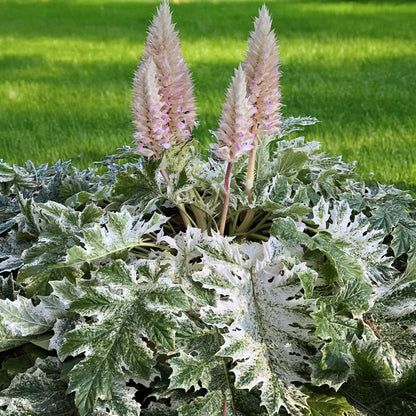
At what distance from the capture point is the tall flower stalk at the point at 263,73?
1.41 metres

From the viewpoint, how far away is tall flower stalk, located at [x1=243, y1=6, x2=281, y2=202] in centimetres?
141

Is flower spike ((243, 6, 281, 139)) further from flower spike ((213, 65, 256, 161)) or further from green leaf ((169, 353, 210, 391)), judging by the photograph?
green leaf ((169, 353, 210, 391))

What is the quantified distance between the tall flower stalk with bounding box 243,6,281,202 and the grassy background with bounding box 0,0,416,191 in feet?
6.71

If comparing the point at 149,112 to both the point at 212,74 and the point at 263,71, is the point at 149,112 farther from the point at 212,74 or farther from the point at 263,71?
the point at 212,74

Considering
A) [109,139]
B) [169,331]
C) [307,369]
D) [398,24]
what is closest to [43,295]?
[169,331]

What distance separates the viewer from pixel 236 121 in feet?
4.31

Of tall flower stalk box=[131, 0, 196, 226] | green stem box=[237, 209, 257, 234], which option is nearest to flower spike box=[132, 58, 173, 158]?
tall flower stalk box=[131, 0, 196, 226]

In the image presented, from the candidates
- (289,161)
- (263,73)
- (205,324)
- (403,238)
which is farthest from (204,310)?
(403,238)

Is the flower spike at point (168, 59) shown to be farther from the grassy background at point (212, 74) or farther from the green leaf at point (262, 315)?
the grassy background at point (212, 74)

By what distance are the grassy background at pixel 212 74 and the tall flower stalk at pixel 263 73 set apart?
2.05 metres

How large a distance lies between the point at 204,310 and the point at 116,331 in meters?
0.20

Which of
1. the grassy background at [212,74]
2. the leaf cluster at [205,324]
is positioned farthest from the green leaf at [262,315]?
the grassy background at [212,74]

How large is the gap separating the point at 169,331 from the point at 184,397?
0.22 metres

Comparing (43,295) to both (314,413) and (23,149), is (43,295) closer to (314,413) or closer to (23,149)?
(314,413)
